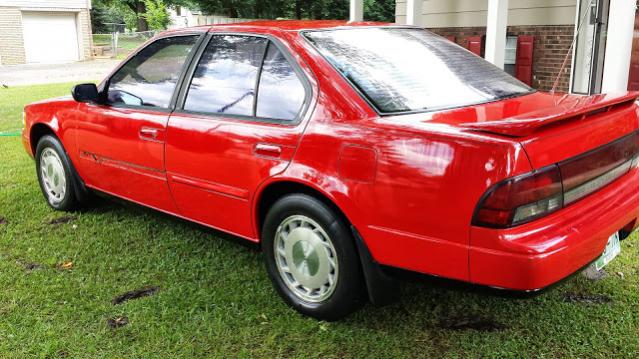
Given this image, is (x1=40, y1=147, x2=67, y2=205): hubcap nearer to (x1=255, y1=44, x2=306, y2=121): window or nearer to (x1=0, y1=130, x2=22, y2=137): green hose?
(x1=255, y1=44, x2=306, y2=121): window

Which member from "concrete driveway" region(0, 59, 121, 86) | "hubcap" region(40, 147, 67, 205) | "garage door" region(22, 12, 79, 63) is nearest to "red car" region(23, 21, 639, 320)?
"hubcap" region(40, 147, 67, 205)

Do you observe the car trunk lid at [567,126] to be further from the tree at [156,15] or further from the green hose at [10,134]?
the tree at [156,15]

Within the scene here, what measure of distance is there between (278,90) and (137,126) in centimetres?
123

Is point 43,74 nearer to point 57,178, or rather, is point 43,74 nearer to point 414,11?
point 414,11

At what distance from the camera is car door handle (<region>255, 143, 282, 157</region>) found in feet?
10.8

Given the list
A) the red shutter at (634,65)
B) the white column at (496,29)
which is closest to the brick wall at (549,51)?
the red shutter at (634,65)

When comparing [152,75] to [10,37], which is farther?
[10,37]

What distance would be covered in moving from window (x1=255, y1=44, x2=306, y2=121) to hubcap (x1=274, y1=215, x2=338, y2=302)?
1.91 feet

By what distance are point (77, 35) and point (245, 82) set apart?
110 ft

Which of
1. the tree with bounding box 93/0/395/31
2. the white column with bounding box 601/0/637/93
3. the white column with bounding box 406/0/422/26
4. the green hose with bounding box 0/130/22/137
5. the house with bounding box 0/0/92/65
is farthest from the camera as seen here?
the house with bounding box 0/0/92/65

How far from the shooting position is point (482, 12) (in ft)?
34.1

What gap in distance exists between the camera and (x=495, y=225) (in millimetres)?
2566

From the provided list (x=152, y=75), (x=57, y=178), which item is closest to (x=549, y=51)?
(x=152, y=75)

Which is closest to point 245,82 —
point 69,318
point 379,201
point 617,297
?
point 379,201
